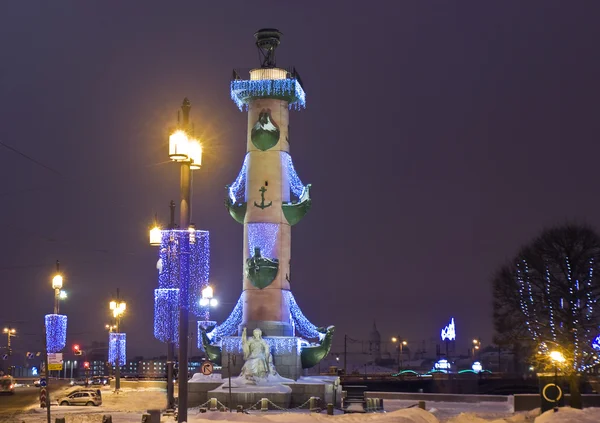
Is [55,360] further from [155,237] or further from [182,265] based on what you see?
[182,265]

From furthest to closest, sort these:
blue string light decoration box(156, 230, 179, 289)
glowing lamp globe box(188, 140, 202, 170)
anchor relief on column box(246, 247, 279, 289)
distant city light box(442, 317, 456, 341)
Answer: distant city light box(442, 317, 456, 341), anchor relief on column box(246, 247, 279, 289), blue string light decoration box(156, 230, 179, 289), glowing lamp globe box(188, 140, 202, 170)

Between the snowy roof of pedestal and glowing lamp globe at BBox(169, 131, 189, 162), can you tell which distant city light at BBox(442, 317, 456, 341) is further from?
glowing lamp globe at BBox(169, 131, 189, 162)

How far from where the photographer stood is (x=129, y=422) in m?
36.8

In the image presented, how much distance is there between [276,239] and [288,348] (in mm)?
6493

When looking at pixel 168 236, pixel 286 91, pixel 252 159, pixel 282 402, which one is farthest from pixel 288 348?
pixel 168 236

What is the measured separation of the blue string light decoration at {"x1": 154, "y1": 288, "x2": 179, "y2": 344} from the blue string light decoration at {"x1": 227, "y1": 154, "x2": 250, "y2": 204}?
15.1 m

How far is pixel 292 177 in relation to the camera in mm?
54969

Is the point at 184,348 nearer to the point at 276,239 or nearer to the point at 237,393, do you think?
the point at 237,393

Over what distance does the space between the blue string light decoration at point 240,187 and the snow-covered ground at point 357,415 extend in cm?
1290

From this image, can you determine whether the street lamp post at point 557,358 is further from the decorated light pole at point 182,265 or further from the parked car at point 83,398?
the parked car at point 83,398

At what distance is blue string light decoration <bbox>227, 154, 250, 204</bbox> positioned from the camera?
54562 millimetres

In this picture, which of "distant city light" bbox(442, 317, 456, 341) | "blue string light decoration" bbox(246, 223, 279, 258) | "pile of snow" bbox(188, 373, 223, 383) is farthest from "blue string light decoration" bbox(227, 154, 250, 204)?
"distant city light" bbox(442, 317, 456, 341)

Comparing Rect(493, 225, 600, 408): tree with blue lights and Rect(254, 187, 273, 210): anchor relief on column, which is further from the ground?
Rect(254, 187, 273, 210): anchor relief on column

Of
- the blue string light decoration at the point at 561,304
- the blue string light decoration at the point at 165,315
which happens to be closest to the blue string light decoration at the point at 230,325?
the blue string light decoration at the point at 165,315
